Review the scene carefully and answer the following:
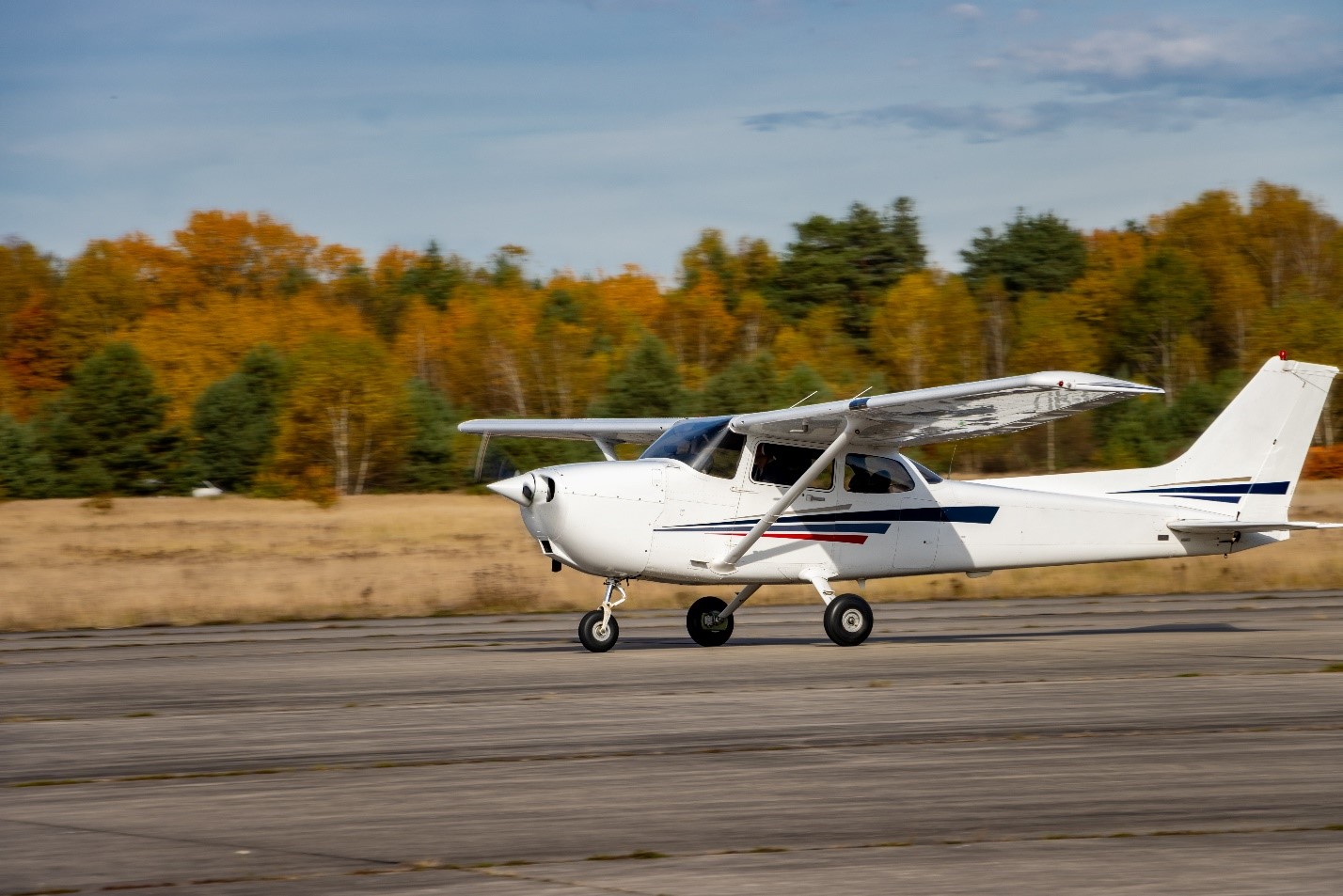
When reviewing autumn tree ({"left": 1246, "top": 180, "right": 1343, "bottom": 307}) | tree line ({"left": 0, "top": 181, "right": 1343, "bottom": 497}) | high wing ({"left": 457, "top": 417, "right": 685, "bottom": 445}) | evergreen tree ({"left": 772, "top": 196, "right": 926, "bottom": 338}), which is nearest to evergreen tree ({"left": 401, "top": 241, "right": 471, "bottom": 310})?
tree line ({"left": 0, "top": 181, "right": 1343, "bottom": 497})

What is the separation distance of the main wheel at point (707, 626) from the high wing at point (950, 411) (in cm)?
203

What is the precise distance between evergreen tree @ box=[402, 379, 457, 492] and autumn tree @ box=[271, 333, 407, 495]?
849mm

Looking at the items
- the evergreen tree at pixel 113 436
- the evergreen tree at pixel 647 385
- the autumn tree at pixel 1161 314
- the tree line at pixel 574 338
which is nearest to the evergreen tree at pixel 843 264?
the tree line at pixel 574 338

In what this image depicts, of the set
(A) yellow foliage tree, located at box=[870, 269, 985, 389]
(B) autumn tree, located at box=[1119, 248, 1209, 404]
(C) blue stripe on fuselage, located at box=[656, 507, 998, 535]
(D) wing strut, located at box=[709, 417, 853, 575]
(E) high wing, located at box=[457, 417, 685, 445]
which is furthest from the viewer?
(B) autumn tree, located at box=[1119, 248, 1209, 404]

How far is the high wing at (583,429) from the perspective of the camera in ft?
57.9

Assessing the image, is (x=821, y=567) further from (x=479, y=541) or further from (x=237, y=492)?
(x=237, y=492)

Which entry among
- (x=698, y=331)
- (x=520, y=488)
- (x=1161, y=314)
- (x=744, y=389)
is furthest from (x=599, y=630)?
(x=1161, y=314)

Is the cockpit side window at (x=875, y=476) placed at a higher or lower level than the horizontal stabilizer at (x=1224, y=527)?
higher

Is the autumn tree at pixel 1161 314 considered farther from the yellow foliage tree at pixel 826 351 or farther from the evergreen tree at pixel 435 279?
the evergreen tree at pixel 435 279

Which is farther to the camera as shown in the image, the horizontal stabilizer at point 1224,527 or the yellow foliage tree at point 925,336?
the yellow foliage tree at point 925,336

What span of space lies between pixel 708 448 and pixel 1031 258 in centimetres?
8048

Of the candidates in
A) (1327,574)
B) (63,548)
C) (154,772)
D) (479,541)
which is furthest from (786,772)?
(63,548)

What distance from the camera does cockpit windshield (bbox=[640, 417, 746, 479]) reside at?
15212mm

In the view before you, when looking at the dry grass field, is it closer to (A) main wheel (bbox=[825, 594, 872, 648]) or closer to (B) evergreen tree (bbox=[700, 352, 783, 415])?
(A) main wheel (bbox=[825, 594, 872, 648])
